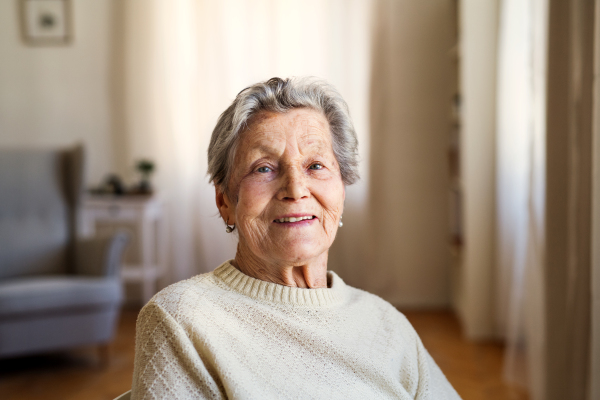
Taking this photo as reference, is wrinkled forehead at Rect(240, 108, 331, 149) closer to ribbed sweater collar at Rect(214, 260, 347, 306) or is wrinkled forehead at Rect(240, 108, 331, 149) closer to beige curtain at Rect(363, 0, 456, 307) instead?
ribbed sweater collar at Rect(214, 260, 347, 306)

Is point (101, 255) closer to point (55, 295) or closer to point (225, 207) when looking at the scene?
point (55, 295)

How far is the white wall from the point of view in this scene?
4137 millimetres

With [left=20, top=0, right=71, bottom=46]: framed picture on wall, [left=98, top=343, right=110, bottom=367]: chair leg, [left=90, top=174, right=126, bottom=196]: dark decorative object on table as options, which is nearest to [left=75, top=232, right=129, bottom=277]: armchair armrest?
[left=98, top=343, right=110, bottom=367]: chair leg

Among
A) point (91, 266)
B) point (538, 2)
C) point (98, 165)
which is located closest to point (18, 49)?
point (98, 165)

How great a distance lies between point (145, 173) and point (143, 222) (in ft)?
1.33

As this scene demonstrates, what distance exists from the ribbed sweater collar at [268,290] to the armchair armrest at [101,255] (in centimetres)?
206

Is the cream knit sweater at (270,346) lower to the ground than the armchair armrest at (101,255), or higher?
higher

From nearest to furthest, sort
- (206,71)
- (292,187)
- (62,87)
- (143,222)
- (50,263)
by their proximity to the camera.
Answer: (292,187) → (50,263) → (143,222) → (206,71) → (62,87)

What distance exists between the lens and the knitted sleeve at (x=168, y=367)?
0.79 metres

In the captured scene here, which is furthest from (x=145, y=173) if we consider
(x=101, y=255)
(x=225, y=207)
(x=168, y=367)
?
(x=168, y=367)

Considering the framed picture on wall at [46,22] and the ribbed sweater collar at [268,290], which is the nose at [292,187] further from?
the framed picture on wall at [46,22]

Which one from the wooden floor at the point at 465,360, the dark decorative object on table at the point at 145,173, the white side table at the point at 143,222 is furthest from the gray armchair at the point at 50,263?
the wooden floor at the point at 465,360

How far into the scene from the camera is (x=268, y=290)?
3.20 feet

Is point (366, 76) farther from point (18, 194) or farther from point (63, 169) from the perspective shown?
point (18, 194)
